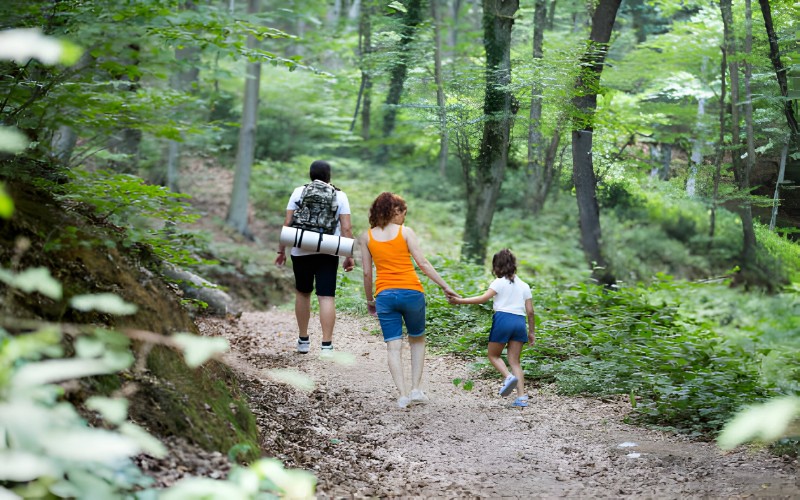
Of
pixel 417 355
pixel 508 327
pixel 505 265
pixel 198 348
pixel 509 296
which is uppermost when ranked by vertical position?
pixel 198 348

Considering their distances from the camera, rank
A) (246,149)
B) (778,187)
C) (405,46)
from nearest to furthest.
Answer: (778,187)
(405,46)
(246,149)

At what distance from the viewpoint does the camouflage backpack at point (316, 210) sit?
A: 22.1 ft

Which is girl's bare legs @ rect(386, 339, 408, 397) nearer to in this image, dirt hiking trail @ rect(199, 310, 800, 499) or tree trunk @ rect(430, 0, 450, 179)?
dirt hiking trail @ rect(199, 310, 800, 499)

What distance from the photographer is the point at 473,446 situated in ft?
17.0

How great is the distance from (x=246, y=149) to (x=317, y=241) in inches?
466

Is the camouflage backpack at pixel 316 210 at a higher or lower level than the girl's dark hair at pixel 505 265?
higher

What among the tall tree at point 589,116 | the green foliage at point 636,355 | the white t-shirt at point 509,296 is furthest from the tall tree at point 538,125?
the white t-shirt at point 509,296

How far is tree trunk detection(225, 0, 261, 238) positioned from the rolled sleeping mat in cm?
1155

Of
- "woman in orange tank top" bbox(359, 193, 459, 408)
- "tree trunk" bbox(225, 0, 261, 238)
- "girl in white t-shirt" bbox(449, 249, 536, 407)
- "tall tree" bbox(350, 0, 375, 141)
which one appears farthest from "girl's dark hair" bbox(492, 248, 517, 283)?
"tree trunk" bbox(225, 0, 261, 238)

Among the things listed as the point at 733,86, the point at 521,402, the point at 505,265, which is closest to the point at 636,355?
the point at 521,402

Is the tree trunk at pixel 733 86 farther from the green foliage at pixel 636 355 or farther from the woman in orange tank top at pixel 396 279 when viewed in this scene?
the woman in orange tank top at pixel 396 279

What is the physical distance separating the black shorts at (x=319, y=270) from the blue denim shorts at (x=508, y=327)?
5.52 feet

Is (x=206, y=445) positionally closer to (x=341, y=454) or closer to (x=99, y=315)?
(x=99, y=315)

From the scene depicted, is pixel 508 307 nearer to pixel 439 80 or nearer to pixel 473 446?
pixel 473 446
